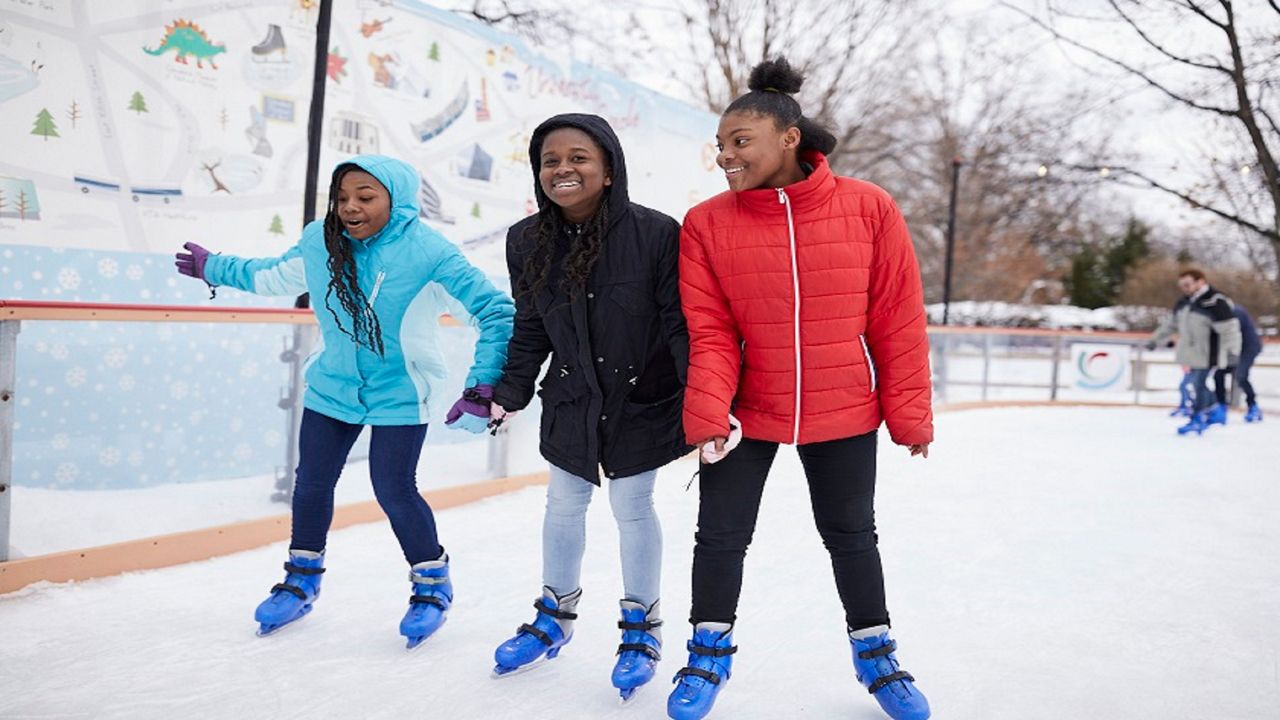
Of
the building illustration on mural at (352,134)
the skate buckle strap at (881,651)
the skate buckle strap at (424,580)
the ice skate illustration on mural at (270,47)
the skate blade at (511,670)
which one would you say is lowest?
the skate blade at (511,670)

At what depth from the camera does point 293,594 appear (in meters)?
2.18

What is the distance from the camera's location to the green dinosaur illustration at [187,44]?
308 cm

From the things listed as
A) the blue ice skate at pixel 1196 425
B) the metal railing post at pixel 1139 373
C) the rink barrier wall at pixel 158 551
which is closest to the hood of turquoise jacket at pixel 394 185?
the rink barrier wall at pixel 158 551

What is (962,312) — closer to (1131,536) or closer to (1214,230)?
(1214,230)

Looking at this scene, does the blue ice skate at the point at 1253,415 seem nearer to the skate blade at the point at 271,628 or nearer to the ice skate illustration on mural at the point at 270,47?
the ice skate illustration on mural at the point at 270,47

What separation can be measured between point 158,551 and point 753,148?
2226 millimetres

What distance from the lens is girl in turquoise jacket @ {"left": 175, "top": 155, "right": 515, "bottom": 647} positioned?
6.82ft

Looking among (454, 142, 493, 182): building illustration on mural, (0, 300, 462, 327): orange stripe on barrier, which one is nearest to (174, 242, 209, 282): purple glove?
(0, 300, 462, 327): orange stripe on barrier

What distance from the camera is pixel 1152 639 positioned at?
A: 7.51 feet

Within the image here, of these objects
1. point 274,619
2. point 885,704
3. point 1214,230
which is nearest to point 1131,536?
point 885,704

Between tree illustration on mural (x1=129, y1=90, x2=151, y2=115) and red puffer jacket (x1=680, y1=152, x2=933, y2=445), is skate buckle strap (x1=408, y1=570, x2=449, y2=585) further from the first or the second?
tree illustration on mural (x1=129, y1=90, x2=151, y2=115)

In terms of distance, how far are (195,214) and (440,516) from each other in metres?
1.46

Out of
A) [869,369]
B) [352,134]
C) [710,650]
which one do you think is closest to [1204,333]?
[352,134]

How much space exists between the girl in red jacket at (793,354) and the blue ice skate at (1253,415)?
8.56 meters
